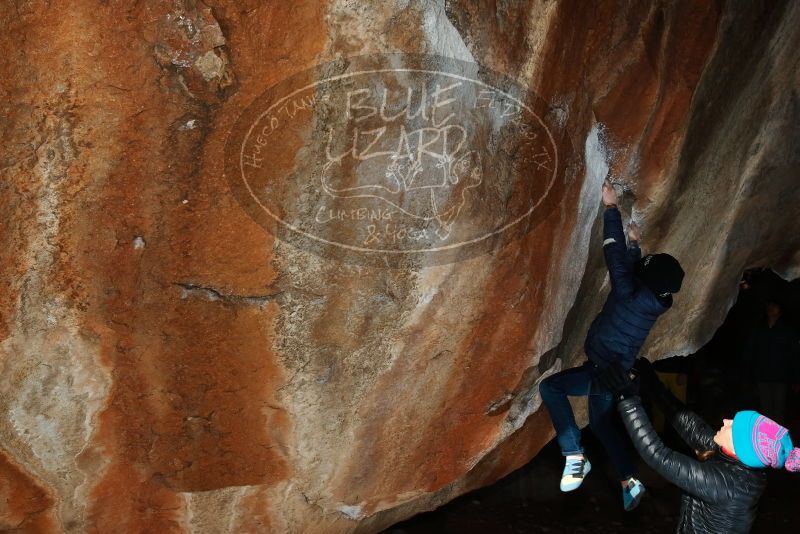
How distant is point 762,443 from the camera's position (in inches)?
98.0

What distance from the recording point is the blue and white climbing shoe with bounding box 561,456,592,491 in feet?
10.5

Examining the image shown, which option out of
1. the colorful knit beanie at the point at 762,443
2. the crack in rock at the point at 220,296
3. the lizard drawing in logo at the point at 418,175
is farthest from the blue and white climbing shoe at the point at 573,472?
the crack in rock at the point at 220,296

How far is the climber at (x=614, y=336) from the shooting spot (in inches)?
120

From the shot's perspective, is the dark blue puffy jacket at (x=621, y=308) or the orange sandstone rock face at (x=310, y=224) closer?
the orange sandstone rock face at (x=310, y=224)

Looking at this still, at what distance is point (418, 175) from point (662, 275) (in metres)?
1.09

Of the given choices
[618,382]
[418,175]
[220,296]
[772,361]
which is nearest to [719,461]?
[618,382]

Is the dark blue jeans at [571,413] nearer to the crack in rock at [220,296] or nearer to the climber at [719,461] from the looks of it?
the climber at [719,461]

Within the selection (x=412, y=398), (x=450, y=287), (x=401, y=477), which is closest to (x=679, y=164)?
(x=450, y=287)

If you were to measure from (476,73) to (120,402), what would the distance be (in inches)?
74.7

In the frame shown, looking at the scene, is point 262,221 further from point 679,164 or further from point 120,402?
point 679,164

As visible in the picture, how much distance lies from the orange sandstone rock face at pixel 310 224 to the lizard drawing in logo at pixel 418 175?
0.01 meters

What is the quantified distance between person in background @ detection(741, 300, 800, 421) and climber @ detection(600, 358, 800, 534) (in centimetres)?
269

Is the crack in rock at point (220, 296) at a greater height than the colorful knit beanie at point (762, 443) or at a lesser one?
greater

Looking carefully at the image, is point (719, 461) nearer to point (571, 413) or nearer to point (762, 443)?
point (762, 443)
